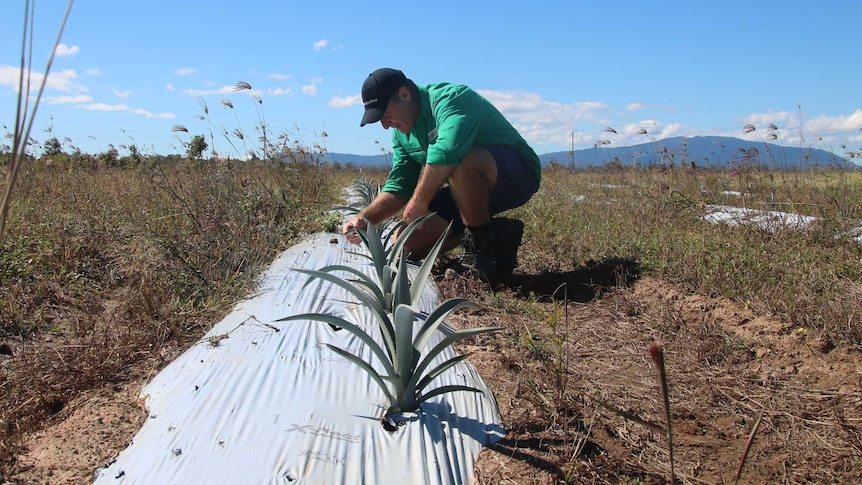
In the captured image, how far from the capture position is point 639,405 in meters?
1.77

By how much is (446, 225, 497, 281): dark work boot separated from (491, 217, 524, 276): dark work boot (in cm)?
5

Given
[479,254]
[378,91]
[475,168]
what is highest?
[378,91]

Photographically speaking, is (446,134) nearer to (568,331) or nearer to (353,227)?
(353,227)

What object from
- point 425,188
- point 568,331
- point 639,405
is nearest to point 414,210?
point 425,188

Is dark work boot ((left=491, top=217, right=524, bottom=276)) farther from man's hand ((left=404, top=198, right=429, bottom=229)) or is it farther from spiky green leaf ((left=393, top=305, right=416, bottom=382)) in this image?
spiky green leaf ((left=393, top=305, right=416, bottom=382))

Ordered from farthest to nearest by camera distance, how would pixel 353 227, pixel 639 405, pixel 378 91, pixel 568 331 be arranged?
pixel 378 91, pixel 353 227, pixel 568 331, pixel 639 405

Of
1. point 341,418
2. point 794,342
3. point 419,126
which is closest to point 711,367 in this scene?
point 794,342

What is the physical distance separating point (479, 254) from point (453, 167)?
51 centimetres

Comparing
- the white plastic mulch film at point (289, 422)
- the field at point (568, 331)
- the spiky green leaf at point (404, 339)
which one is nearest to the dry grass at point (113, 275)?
the field at point (568, 331)

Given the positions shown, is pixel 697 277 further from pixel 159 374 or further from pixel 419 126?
pixel 159 374

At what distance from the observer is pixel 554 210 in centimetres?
498

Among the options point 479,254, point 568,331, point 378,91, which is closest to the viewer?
point 568,331

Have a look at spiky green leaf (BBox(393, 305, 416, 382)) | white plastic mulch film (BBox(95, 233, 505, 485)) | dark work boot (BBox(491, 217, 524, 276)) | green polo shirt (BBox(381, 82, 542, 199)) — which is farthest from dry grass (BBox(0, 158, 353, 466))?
dark work boot (BBox(491, 217, 524, 276))

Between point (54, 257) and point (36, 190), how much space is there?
2117 mm
